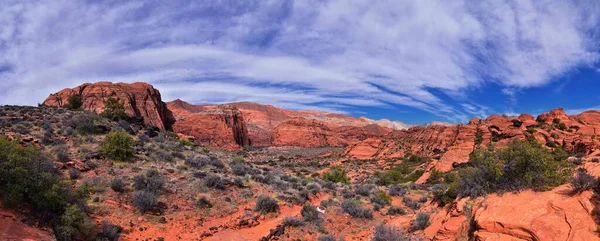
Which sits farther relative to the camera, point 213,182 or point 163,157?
point 163,157

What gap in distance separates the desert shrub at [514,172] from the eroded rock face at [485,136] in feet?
→ 36.5

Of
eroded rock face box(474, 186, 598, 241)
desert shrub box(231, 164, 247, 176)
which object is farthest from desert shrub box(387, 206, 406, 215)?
desert shrub box(231, 164, 247, 176)

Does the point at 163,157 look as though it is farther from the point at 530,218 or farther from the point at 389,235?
the point at 530,218

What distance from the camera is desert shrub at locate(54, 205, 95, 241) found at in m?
9.25

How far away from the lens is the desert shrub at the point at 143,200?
42.2 ft

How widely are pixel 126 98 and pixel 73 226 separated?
198 feet

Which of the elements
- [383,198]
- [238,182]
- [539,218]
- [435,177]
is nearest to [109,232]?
[238,182]

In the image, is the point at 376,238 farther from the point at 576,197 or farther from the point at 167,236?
the point at 167,236

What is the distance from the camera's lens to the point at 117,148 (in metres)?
18.1

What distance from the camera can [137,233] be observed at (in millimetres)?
11617

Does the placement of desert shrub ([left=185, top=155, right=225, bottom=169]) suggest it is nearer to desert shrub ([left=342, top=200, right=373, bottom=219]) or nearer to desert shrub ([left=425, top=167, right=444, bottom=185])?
desert shrub ([left=342, top=200, right=373, bottom=219])

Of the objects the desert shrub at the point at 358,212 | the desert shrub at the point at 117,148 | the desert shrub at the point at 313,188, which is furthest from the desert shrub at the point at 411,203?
the desert shrub at the point at 117,148

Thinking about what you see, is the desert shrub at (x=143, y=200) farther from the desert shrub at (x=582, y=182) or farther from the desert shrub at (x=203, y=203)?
the desert shrub at (x=582, y=182)

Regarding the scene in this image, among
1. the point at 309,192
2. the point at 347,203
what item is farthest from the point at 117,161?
the point at 347,203
